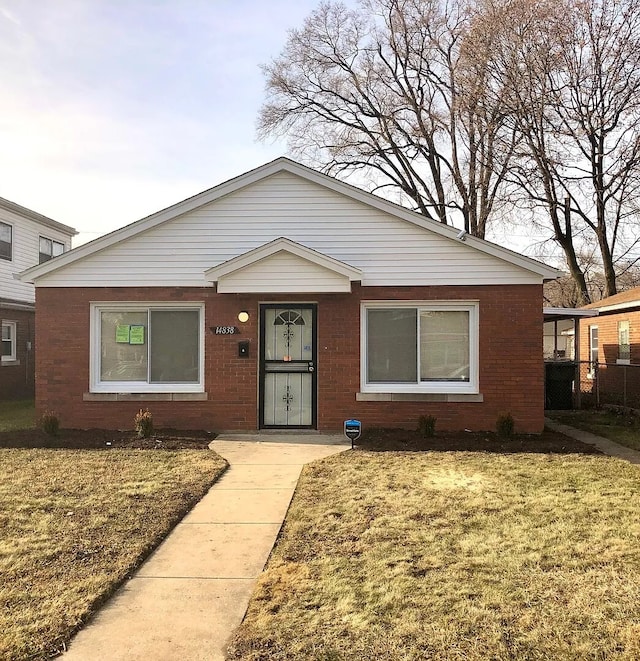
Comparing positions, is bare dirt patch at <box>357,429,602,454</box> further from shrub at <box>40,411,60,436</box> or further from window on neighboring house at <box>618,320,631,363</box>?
window on neighboring house at <box>618,320,631,363</box>

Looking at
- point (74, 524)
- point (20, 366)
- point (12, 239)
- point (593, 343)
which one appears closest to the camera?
point (74, 524)

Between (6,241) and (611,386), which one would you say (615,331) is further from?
(6,241)

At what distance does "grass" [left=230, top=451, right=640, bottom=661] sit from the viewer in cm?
351

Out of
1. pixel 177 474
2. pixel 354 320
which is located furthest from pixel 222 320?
pixel 177 474

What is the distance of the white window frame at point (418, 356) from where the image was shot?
10.6 meters

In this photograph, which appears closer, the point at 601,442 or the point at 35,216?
the point at 601,442

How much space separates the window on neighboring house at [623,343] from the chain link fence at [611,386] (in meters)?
0.39

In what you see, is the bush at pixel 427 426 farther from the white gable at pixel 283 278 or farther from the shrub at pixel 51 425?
the shrub at pixel 51 425

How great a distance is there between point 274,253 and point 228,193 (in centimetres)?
164

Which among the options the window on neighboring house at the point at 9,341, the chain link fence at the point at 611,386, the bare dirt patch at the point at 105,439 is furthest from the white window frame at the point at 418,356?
the window on neighboring house at the point at 9,341

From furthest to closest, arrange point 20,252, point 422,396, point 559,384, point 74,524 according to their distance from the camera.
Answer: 1. point 20,252
2. point 559,384
3. point 422,396
4. point 74,524

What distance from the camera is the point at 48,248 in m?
22.2

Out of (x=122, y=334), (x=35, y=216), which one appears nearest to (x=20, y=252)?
(x=35, y=216)

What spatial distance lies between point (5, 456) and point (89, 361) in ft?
8.16
